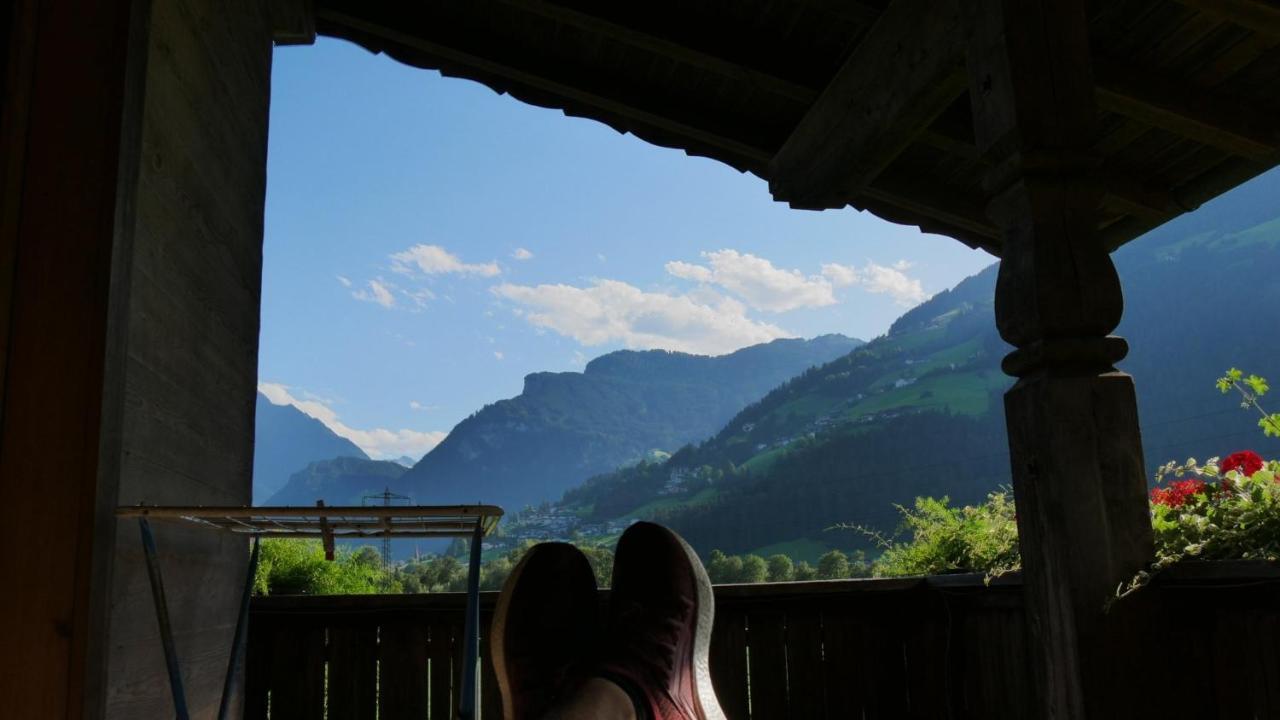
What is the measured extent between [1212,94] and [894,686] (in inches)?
87.3

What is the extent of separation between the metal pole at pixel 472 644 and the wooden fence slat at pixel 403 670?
144cm

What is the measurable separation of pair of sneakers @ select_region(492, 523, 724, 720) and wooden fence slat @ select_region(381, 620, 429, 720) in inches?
41.8

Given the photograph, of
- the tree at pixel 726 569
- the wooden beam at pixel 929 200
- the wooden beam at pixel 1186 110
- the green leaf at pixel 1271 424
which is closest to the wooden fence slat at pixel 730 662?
the green leaf at pixel 1271 424

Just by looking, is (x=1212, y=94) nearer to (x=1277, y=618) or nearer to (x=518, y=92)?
(x=1277, y=618)

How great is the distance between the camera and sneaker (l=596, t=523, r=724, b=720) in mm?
1396

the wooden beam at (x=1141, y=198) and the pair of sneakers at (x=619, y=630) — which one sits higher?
the wooden beam at (x=1141, y=198)

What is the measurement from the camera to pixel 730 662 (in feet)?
8.91

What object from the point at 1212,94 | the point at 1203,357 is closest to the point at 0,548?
the point at 1212,94

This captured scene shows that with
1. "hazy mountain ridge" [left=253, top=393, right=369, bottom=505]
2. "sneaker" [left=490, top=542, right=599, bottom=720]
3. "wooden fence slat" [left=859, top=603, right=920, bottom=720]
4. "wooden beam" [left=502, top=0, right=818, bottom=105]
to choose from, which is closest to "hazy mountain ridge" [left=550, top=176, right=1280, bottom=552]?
"wooden fence slat" [left=859, top=603, right=920, bottom=720]

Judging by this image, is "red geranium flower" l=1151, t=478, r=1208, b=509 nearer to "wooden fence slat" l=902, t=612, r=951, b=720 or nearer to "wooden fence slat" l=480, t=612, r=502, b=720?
"wooden fence slat" l=902, t=612, r=951, b=720

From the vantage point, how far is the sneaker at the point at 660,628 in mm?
1396

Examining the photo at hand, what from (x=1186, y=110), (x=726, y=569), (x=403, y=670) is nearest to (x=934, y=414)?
(x=726, y=569)

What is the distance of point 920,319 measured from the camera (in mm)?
75562

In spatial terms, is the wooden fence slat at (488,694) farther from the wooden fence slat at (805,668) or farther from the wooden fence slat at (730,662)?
the wooden fence slat at (805,668)
